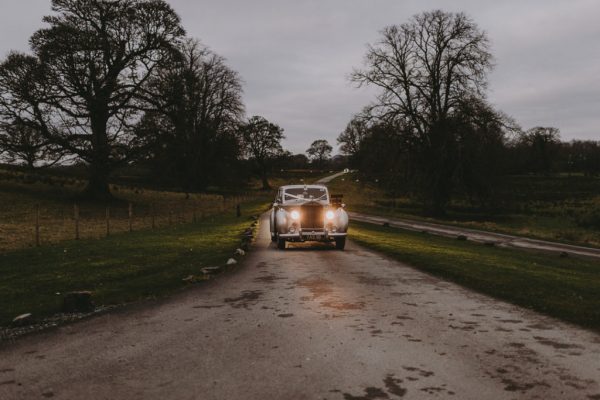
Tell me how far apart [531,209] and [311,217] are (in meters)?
46.2

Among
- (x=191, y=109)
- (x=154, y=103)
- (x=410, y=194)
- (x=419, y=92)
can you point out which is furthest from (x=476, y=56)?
(x=154, y=103)

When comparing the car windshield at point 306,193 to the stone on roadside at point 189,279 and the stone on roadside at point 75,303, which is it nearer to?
the stone on roadside at point 189,279

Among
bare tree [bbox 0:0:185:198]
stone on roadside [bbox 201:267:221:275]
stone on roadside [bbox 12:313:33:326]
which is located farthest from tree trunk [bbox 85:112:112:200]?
stone on roadside [bbox 12:313:33:326]

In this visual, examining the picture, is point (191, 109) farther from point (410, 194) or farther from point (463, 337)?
point (463, 337)

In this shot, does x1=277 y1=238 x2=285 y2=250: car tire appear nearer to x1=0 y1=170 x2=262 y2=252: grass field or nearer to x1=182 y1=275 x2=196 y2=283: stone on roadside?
x1=182 y1=275 x2=196 y2=283: stone on roadside

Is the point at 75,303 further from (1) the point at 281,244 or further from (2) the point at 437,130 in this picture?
(2) the point at 437,130

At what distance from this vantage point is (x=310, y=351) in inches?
227

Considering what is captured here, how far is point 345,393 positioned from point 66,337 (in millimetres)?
4252

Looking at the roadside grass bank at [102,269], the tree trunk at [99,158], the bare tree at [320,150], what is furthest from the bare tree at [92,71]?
the bare tree at [320,150]

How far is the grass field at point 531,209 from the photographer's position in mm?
33469

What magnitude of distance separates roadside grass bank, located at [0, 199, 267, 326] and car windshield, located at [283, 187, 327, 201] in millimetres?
2730

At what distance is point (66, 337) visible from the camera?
21.2ft

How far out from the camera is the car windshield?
17.4 meters

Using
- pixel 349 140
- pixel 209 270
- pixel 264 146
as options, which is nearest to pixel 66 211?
pixel 209 270
